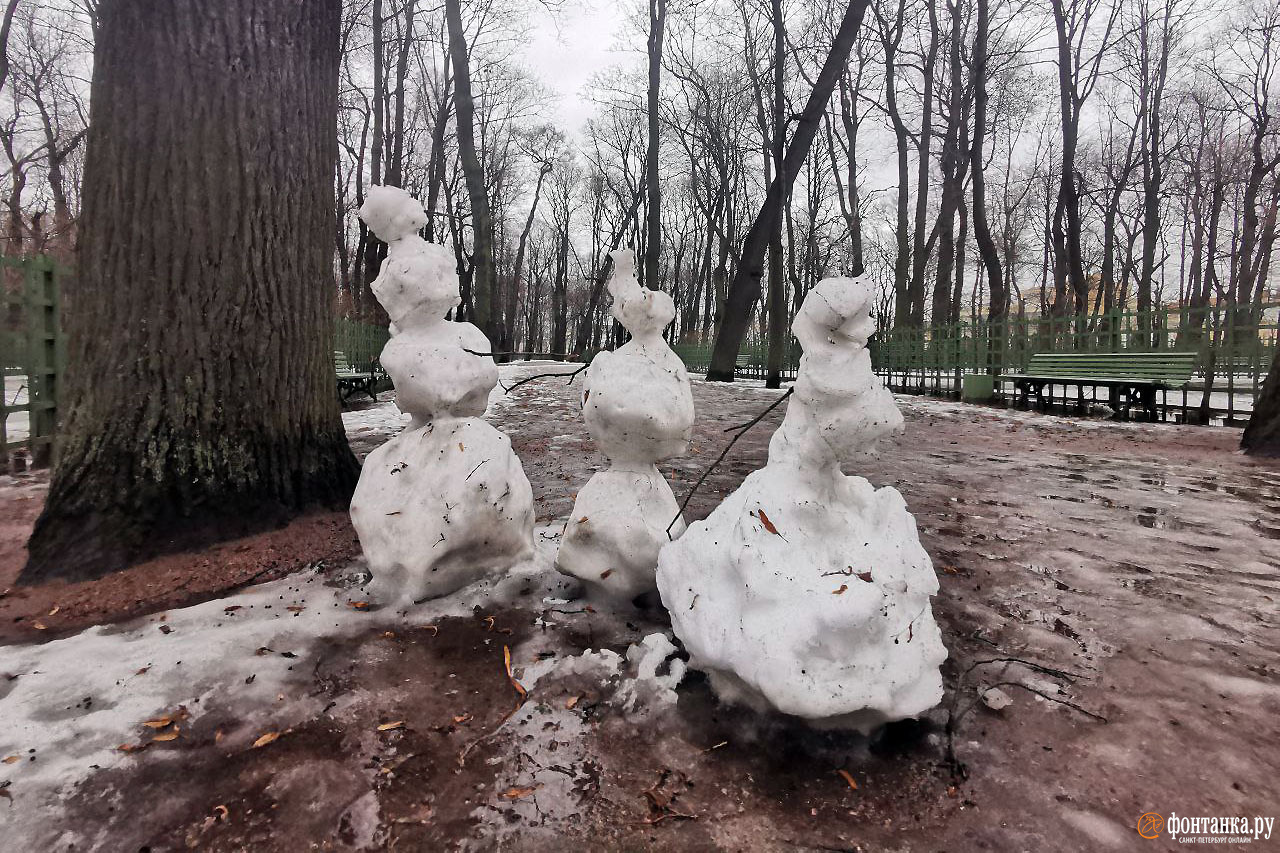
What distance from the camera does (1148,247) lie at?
18344 millimetres

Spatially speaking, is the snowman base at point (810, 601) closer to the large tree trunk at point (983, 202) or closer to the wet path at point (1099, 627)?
the wet path at point (1099, 627)

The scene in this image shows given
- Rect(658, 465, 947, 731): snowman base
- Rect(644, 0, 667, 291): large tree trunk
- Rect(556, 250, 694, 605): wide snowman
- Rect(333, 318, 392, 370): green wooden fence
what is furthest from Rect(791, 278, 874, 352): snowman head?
Rect(644, 0, 667, 291): large tree trunk

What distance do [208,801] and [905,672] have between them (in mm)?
1547

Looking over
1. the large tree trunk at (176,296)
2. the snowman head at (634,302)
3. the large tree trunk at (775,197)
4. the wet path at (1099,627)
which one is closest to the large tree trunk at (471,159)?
the large tree trunk at (775,197)

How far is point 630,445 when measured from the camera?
2275mm

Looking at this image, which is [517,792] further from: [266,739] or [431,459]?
[431,459]

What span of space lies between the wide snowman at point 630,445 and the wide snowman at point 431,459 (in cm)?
32

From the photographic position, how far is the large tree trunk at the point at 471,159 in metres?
12.1

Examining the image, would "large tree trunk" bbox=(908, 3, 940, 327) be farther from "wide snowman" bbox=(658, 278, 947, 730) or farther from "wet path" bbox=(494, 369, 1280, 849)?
"wide snowman" bbox=(658, 278, 947, 730)

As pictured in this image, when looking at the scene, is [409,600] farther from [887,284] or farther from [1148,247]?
[887,284]

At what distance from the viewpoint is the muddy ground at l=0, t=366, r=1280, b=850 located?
4.00 ft

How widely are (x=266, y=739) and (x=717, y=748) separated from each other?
1.08 meters

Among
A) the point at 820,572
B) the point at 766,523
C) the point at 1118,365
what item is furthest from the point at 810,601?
the point at 1118,365

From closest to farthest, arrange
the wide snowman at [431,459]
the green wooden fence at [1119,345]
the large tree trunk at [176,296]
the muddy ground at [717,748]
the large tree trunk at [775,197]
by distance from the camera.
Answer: the muddy ground at [717,748]
the wide snowman at [431,459]
the large tree trunk at [176,296]
the green wooden fence at [1119,345]
the large tree trunk at [775,197]
